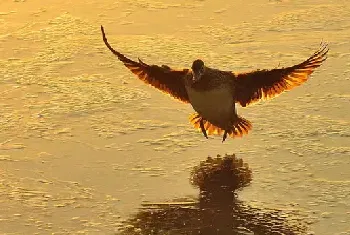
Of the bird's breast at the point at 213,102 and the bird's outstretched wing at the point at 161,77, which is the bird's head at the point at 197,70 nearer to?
the bird's breast at the point at 213,102

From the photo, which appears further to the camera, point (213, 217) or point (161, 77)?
point (161, 77)

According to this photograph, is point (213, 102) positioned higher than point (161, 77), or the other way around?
point (161, 77)

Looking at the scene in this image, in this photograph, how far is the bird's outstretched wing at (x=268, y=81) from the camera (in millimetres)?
7070

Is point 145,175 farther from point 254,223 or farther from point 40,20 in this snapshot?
point 40,20

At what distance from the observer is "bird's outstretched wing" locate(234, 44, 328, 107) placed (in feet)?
23.2

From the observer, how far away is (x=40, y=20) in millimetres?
9984

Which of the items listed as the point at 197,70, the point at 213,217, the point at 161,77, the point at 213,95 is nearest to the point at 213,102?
the point at 213,95

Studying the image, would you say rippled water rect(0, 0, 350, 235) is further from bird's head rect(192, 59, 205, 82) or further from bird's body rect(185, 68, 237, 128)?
bird's head rect(192, 59, 205, 82)

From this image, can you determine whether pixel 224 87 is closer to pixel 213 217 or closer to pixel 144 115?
pixel 144 115

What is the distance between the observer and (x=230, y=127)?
23.6 feet

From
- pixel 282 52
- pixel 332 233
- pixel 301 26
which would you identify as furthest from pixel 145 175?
pixel 301 26

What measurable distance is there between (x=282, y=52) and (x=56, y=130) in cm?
253

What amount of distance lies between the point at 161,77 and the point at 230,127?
741mm

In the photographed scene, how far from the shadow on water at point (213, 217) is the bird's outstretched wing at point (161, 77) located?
3.73 ft
